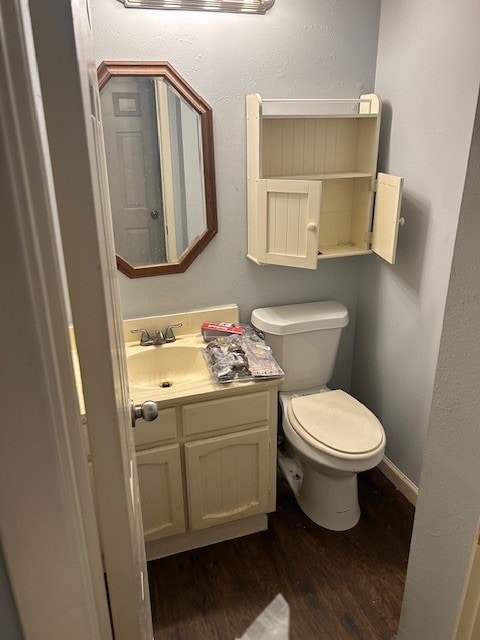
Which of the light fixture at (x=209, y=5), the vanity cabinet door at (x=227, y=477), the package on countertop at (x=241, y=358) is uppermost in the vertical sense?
the light fixture at (x=209, y=5)

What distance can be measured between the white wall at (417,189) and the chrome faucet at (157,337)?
3.22 feet

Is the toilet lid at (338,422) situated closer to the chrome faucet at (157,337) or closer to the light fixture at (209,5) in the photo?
the chrome faucet at (157,337)

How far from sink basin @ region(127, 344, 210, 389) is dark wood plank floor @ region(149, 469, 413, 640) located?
72 centimetres

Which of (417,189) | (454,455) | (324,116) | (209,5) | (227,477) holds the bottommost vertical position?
(227,477)

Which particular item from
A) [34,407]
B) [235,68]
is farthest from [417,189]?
[34,407]

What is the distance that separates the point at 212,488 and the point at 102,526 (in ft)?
4.12

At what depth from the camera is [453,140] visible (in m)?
1.63

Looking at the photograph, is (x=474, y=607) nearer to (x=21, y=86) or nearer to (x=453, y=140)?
(x=21, y=86)

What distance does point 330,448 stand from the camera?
179 cm

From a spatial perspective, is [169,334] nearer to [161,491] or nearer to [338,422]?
[161,491]

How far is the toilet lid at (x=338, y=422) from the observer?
181cm

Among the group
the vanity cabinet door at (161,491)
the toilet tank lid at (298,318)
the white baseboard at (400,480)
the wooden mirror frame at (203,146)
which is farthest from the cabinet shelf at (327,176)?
the white baseboard at (400,480)

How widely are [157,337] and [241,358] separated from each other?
0.40m

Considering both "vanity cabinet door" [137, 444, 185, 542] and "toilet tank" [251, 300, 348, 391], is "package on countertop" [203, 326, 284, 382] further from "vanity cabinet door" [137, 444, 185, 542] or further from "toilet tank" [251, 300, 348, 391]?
"vanity cabinet door" [137, 444, 185, 542]
